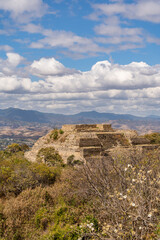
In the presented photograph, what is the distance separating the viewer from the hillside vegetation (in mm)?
7652

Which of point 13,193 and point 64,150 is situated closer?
point 13,193

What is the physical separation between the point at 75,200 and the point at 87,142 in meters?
11.6

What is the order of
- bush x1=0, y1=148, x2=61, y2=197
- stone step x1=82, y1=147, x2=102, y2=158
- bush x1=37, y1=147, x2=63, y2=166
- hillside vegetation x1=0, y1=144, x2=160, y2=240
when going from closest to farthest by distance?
hillside vegetation x1=0, y1=144, x2=160, y2=240 → bush x1=0, y1=148, x2=61, y2=197 → stone step x1=82, y1=147, x2=102, y2=158 → bush x1=37, y1=147, x2=63, y2=166

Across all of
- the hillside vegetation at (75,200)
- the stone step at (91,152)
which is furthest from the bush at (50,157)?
the hillside vegetation at (75,200)

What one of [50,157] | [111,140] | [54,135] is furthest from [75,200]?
[54,135]

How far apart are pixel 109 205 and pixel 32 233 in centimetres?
416

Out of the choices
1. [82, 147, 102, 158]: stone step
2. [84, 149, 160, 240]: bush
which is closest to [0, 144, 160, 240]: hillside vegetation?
[84, 149, 160, 240]: bush

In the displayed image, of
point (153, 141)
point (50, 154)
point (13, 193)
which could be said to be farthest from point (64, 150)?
point (153, 141)

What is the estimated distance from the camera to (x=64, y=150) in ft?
84.4

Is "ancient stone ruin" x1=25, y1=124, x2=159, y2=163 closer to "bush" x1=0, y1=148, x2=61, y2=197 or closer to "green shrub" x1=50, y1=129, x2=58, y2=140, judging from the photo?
"green shrub" x1=50, y1=129, x2=58, y2=140

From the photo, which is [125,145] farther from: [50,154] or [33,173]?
[33,173]

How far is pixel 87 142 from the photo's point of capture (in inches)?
944

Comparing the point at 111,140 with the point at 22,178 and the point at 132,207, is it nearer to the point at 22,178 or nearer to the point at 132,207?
the point at 22,178

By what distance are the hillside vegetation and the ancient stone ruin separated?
695 centimetres
